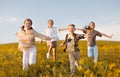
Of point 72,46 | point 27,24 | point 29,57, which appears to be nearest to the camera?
point 72,46

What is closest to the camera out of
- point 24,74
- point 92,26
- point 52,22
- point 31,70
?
point 24,74

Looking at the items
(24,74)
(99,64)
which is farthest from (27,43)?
(99,64)

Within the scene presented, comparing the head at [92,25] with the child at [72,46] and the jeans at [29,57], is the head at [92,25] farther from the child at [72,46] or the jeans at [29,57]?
the jeans at [29,57]

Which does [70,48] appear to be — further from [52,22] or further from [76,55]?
[52,22]

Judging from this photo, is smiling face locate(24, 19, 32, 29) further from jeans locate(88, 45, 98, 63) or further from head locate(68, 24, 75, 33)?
jeans locate(88, 45, 98, 63)

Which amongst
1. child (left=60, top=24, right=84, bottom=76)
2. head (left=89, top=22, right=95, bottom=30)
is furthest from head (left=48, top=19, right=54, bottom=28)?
child (left=60, top=24, right=84, bottom=76)

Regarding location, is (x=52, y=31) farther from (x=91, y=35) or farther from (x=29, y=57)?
(x=29, y=57)

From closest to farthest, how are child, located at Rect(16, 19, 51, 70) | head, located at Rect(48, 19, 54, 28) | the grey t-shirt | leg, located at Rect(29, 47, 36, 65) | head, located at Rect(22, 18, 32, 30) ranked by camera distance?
head, located at Rect(22, 18, 32, 30)
leg, located at Rect(29, 47, 36, 65)
child, located at Rect(16, 19, 51, 70)
the grey t-shirt
head, located at Rect(48, 19, 54, 28)

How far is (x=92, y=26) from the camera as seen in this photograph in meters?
16.0

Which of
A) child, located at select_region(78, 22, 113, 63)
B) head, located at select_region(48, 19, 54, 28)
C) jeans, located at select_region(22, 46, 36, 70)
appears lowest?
jeans, located at select_region(22, 46, 36, 70)

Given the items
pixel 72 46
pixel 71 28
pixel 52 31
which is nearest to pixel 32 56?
pixel 72 46

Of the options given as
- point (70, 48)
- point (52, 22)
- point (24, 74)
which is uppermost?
point (52, 22)

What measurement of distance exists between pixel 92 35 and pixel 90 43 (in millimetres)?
371

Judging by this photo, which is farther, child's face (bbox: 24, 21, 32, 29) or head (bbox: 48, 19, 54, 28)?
head (bbox: 48, 19, 54, 28)
